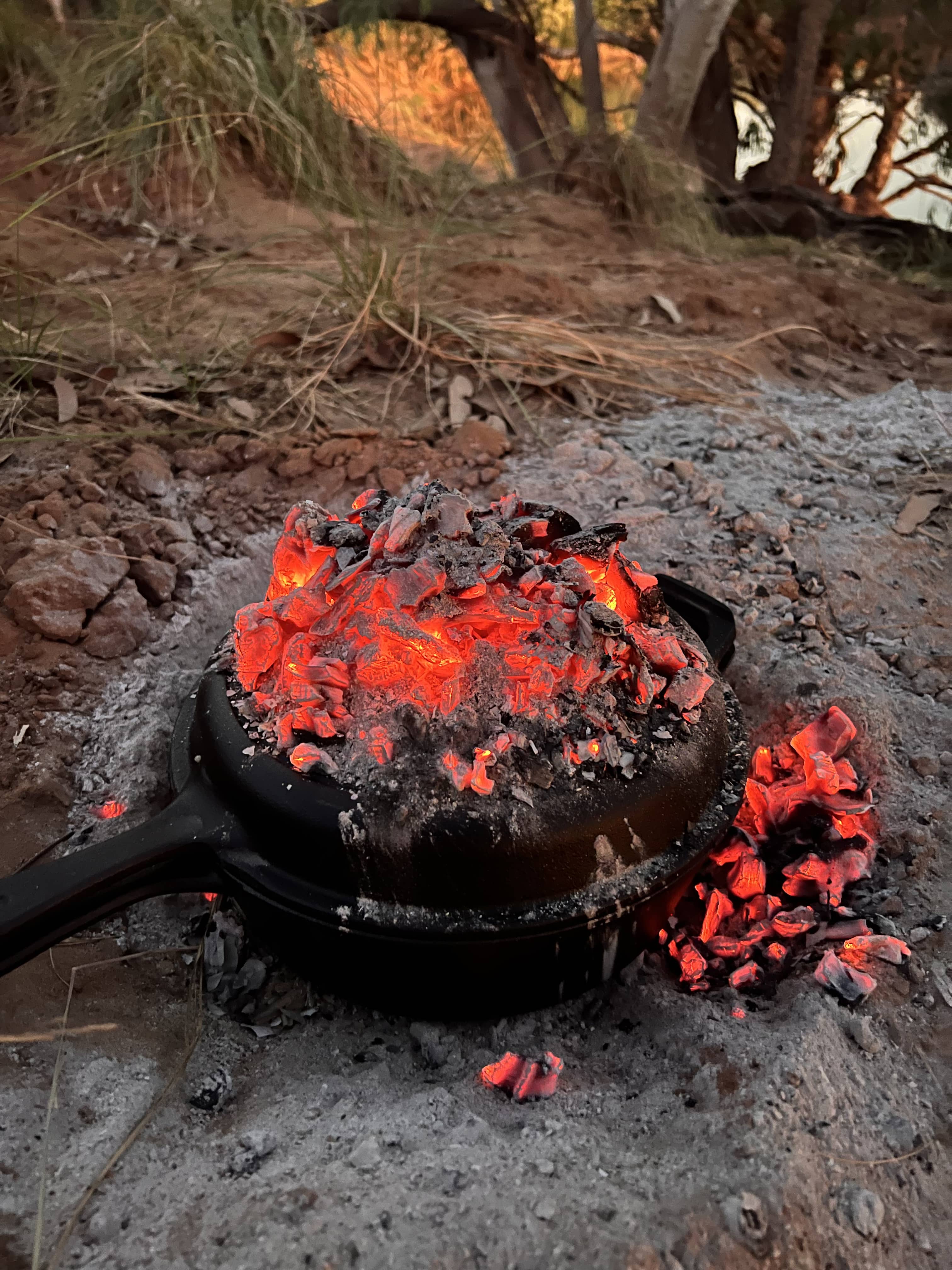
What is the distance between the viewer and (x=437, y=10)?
573cm

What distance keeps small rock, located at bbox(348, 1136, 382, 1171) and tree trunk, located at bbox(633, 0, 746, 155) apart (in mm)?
5392

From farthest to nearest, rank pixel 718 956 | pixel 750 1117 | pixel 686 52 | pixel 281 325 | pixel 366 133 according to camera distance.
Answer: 1. pixel 686 52
2. pixel 366 133
3. pixel 281 325
4. pixel 718 956
5. pixel 750 1117

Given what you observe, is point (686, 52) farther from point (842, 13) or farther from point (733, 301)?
point (733, 301)

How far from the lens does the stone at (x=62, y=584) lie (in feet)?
5.97

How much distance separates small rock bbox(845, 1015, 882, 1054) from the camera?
1.20m

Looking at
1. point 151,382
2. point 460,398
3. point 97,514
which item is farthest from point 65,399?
point 460,398

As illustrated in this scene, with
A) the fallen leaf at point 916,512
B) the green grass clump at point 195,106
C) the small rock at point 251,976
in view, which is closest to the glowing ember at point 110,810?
the small rock at point 251,976

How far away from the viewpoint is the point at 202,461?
90.9 inches

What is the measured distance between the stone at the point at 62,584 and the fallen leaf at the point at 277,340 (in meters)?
1.06

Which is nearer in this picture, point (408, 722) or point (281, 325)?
point (408, 722)

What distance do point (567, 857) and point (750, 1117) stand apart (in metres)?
0.39

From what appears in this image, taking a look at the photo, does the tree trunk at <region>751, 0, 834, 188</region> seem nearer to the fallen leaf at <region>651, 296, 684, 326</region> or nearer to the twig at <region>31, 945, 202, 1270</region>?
the fallen leaf at <region>651, 296, 684, 326</region>

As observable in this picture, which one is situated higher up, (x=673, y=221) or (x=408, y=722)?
(x=673, y=221)

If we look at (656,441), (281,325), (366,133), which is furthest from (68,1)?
(656,441)
